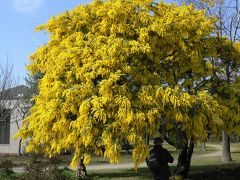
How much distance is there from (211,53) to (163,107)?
11.6ft

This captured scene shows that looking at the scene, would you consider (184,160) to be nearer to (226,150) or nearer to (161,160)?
(161,160)

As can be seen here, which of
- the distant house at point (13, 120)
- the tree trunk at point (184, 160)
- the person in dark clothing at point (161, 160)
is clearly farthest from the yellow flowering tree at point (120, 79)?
the distant house at point (13, 120)

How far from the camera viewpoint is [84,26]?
14125 mm

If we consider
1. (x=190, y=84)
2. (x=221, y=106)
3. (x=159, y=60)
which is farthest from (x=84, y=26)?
(x=221, y=106)

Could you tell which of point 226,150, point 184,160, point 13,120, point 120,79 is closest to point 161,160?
→ point 120,79

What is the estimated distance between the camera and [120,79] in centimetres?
1230

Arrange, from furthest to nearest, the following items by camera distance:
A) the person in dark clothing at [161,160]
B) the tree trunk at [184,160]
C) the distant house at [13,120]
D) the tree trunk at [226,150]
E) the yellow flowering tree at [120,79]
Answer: the distant house at [13,120]
the tree trunk at [226,150]
the tree trunk at [184,160]
the yellow flowering tree at [120,79]
the person in dark clothing at [161,160]

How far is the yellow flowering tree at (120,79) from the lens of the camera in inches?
459

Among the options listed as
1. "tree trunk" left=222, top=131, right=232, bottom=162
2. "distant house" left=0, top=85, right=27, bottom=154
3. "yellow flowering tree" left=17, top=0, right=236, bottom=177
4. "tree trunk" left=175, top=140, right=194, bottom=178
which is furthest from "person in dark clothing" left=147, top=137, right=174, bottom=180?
"distant house" left=0, top=85, right=27, bottom=154

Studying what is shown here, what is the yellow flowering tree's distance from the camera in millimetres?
11648

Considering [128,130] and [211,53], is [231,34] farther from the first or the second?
[128,130]

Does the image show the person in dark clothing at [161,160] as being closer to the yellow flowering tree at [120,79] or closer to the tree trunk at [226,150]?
the yellow flowering tree at [120,79]

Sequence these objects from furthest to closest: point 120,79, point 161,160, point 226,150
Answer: point 226,150 → point 120,79 → point 161,160

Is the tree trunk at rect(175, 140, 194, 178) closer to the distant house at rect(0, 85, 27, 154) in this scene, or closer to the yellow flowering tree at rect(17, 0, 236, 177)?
the yellow flowering tree at rect(17, 0, 236, 177)
